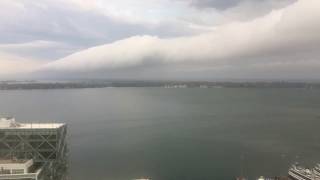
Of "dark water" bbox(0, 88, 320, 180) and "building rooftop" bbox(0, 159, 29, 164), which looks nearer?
"building rooftop" bbox(0, 159, 29, 164)

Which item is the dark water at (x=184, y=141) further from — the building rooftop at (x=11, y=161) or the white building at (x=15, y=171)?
the white building at (x=15, y=171)

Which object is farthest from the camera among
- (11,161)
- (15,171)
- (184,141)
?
(184,141)

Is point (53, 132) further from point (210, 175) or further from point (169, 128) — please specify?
point (169, 128)

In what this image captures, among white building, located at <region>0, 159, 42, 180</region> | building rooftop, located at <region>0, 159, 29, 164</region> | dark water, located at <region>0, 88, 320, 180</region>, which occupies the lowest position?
dark water, located at <region>0, 88, 320, 180</region>

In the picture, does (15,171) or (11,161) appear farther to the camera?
(11,161)

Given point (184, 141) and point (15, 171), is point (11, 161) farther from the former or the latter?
point (184, 141)

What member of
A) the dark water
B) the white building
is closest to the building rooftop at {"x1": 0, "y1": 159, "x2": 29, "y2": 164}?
the white building

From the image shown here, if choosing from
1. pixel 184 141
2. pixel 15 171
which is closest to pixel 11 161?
pixel 15 171

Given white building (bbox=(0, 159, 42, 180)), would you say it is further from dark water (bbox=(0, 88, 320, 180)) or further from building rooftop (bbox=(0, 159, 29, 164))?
dark water (bbox=(0, 88, 320, 180))

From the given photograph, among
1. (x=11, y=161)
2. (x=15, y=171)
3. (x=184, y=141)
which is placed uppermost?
(x=11, y=161)

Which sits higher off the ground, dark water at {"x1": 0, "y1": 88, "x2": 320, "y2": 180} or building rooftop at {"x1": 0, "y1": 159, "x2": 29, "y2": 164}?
building rooftop at {"x1": 0, "y1": 159, "x2": 29, "y2": 164}

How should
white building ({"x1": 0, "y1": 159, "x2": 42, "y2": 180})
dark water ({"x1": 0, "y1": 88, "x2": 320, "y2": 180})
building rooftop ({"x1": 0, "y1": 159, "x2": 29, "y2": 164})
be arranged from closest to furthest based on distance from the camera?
white building ({"x1": 0, "y1": 159, "x2": 42, "y2": 180}), building rooftop ({"x1": 0, "y1": 159, "x2": 29, "y2": 164}), dark water ({"x1": 0, "y1": 88, "x2": 320, "y2": 180})

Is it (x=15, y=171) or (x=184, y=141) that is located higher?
(x=15, y=171)

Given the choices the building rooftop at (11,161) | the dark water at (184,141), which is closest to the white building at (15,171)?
the building rooftop at (11,161)
